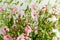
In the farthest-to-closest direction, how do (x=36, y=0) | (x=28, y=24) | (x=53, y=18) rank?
(x=36, y=0) → (x=53, y=18) → (x=28, y=24)

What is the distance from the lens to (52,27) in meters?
1.64

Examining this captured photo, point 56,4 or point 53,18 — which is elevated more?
point 56,4

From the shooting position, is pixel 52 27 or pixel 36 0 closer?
pixel 52 27

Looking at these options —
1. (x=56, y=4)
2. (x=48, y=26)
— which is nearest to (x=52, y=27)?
(x=48, y=26)

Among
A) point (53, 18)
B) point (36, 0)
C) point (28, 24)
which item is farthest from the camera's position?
point (36, 0)

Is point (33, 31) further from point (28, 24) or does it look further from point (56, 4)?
point (56, 4)

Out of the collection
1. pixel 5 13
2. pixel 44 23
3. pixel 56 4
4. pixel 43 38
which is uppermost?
pixel 56 4

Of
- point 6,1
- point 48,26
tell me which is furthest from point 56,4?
point 6,1

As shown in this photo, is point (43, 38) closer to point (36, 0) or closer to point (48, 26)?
point (48, 26)

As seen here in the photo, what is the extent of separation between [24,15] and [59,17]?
1.01ft

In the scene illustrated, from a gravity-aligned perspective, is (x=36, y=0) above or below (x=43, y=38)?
above

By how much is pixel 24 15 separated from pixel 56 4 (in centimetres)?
35

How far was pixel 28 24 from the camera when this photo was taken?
5.23 feet

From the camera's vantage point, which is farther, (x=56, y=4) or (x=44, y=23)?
(x=56, y=4)
